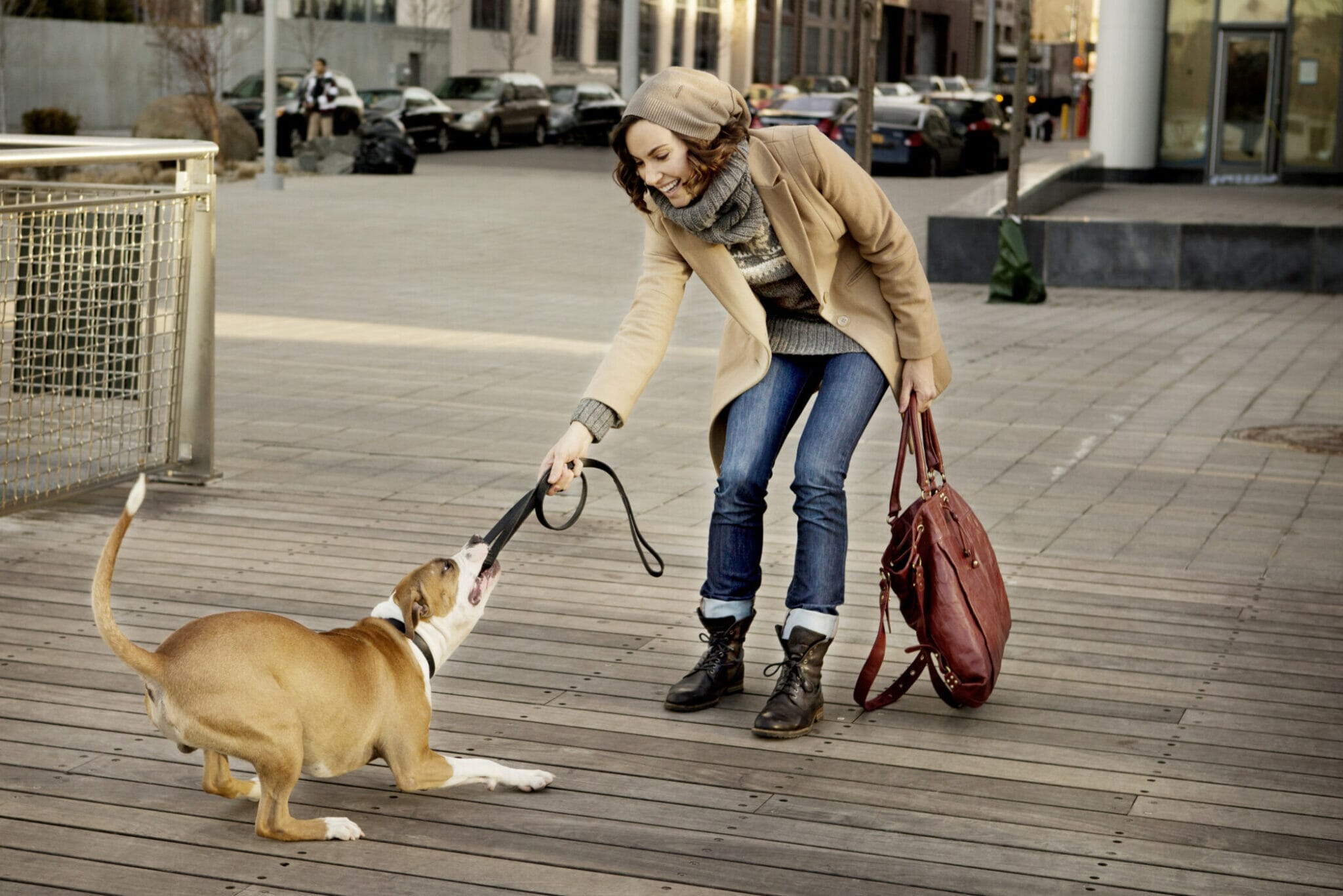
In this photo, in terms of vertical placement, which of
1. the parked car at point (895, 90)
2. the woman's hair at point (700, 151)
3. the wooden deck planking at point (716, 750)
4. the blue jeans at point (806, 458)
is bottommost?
the wooden deck planking at point (716, 750)

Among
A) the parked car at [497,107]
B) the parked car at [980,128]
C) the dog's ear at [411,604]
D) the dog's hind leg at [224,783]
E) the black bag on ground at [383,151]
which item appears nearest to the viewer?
the dog's hind leg at [224,783]

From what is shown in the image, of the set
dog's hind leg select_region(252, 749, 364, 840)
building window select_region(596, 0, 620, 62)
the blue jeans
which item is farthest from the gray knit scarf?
building window select_region(596, 0, 620, 62)

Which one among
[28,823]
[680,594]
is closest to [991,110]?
[680,594]

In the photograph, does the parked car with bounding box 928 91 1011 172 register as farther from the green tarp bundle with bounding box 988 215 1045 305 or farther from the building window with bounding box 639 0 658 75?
the building window with bounding box 639 0 658 75

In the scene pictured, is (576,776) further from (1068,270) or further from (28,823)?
(1068,270)

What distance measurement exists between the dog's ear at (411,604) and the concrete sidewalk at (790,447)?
9.83 ft

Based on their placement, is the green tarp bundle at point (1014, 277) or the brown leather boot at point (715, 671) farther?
the green tarp bundle at point (1014, 277)

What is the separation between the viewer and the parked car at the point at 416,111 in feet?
120

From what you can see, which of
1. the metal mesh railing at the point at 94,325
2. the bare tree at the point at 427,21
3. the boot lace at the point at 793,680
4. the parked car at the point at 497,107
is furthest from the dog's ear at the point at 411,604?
the bare tree at the point at 427,21

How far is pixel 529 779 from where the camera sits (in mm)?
4055

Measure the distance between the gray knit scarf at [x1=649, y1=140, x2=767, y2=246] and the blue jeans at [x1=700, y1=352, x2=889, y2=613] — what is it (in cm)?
46

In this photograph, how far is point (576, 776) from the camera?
13.7 ft

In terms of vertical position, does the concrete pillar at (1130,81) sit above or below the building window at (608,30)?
below

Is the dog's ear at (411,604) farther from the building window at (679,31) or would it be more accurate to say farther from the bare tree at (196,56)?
the building window at (679,31)
